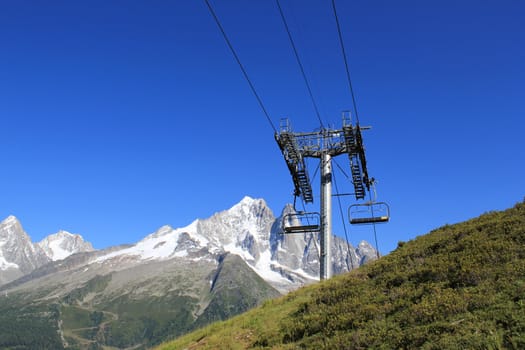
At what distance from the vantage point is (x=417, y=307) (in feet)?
46.7

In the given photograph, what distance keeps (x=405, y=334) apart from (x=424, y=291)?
3.34m

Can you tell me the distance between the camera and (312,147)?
3391cm

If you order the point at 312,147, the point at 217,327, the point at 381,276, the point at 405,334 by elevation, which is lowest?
the point at 405,334

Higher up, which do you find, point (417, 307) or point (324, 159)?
point (324, 159)

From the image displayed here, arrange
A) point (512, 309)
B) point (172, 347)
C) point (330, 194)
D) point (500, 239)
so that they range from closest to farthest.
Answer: point (512, 309) → point (500, 239) → point (172, 347) → point (330, 194)

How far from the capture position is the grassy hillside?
12086mm

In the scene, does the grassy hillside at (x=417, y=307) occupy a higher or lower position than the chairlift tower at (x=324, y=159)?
lower

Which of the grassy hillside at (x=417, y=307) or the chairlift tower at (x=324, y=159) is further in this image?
the chairlift tower at (x=324, y=159)

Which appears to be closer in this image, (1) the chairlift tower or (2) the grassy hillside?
(2) the grassy hillside

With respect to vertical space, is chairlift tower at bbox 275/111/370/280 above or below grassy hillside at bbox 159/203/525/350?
above

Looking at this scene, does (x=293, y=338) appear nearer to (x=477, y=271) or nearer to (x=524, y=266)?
(x=477, y=271)

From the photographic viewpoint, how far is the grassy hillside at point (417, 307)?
39.7ft

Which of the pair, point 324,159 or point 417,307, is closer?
point 417,307

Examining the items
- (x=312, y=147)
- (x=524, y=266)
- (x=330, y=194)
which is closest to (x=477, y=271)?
(x=524, y=266)
